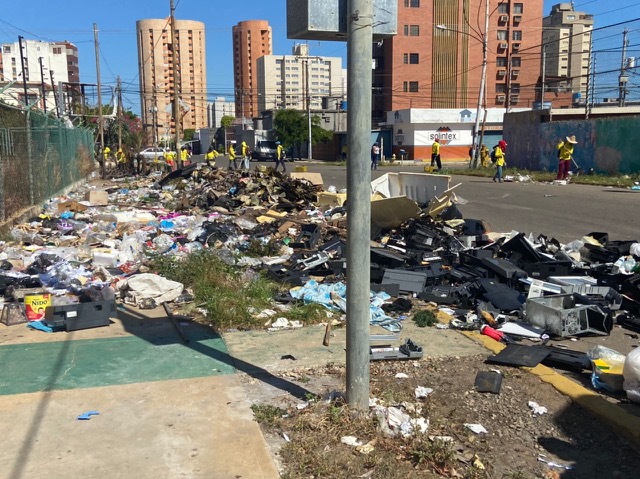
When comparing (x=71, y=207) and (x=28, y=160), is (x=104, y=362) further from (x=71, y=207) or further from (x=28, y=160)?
(x=71, y=207)

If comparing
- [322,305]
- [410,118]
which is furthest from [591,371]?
[410,118]

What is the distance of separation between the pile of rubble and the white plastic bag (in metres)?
1.52

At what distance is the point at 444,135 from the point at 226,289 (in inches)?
2131

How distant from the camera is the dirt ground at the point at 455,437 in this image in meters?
3.40

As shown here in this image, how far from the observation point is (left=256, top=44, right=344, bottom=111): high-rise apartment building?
9210cm

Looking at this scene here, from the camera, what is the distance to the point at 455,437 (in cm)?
375

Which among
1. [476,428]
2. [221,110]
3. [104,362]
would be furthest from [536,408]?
[221,110]

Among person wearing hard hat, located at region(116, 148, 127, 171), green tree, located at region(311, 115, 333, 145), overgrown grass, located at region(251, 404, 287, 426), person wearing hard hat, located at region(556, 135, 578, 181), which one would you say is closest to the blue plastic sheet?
overgrown grass, located at region(251, 404, 287, 426)

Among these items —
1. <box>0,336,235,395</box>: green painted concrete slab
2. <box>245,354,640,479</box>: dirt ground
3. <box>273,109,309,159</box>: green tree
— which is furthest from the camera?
<box>273,109,309,159</box>: green tree

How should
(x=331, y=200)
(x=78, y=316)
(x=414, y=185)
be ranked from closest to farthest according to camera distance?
1. (x=78, y=316)
2. (x=414, y=185)
3. (x=331, y=200)

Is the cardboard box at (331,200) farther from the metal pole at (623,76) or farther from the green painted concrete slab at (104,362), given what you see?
the metal pole at (623,76)

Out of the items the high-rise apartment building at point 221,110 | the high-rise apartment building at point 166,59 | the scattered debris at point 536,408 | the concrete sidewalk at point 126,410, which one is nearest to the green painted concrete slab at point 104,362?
the concrete sidewalk at point 126,410

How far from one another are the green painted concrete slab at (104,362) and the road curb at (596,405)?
7.94 ft

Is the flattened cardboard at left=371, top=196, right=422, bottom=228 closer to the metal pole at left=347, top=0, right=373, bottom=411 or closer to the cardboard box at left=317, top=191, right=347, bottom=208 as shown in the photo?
the cardboard box at left=317, top=191, right=347, bottom=208
